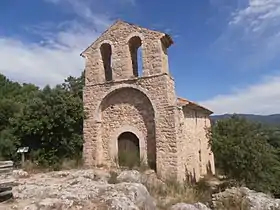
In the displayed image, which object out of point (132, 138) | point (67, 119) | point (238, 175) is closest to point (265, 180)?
point (238, 175)

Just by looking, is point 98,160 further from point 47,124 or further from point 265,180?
point 265,180

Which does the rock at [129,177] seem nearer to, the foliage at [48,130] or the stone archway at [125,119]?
the stone archway at [125,119]

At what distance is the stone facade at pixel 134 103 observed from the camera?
47.9ft

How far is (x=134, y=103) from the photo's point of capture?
15820 mm

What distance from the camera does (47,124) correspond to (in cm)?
1508

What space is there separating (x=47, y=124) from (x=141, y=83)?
495 centimetres

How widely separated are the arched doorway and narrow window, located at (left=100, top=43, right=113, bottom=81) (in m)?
3.41

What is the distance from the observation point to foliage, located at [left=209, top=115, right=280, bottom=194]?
1532cm

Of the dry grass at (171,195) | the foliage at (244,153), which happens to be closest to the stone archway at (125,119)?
the dry grass at (171,195)

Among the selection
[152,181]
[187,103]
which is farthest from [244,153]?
[152,181]

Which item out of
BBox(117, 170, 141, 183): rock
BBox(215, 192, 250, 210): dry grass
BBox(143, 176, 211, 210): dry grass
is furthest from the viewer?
BBox(117, 170, 141, 183): rock

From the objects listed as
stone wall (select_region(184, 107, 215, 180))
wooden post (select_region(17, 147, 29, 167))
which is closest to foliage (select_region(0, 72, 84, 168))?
wooden post (select_region(17, 147, 29, 167))

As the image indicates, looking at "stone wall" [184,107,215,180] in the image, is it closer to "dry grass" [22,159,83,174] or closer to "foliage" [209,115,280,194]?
"foliage" [209,115,280,194]

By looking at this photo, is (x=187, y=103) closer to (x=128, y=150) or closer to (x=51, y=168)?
(x=128, y=150)
